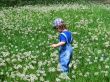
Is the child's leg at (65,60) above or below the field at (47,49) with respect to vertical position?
above

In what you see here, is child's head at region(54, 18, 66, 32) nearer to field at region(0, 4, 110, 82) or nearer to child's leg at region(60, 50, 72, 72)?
child's leg at region(60, 50, 72, 72)

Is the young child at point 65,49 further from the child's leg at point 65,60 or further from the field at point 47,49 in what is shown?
the field at point 47,49

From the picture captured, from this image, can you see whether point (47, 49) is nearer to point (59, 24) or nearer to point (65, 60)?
point (65, 60)

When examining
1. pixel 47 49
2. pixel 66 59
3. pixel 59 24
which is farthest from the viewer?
pixel 47 49

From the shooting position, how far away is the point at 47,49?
1586 cm

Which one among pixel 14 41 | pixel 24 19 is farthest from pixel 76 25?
pixel 14 41

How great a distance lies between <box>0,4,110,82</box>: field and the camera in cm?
1073

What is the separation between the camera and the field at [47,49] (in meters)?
10.7

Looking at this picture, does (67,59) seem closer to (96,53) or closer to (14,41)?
(96,53)

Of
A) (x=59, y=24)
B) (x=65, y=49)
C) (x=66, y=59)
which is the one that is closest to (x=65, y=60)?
(x=66, y=59)

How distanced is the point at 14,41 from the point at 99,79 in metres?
8.33

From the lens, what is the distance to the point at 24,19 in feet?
87.6

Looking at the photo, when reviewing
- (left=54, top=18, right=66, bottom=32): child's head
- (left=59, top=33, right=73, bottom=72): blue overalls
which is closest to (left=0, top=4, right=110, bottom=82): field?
(left=59, top=33, right=73, bottom=72): blue overalls

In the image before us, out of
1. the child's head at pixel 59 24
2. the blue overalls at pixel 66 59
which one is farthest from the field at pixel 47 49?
the child's head at pixel 59 24
